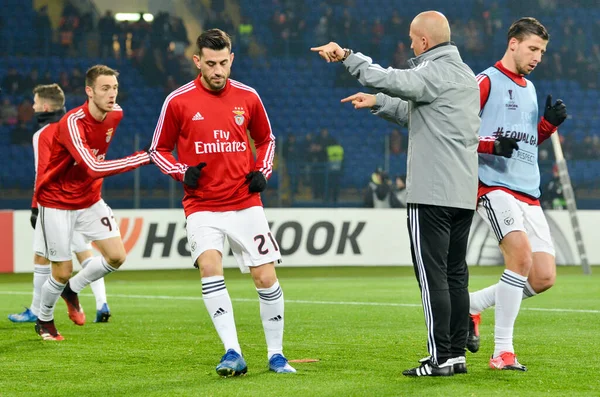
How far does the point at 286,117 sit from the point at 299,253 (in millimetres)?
6950

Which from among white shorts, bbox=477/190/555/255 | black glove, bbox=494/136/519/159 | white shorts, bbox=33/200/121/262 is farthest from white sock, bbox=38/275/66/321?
black glove, bbox=494/136/519/159

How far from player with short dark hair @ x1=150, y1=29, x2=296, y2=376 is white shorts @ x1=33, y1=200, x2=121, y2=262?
103 inches

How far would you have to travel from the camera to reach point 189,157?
6.27 metres

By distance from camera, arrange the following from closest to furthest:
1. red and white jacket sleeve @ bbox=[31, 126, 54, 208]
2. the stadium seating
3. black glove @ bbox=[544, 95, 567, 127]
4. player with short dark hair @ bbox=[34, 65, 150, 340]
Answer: black glove @ bbox=[544, 95, 567, 127] → player with short dark hair @ bbox=[34, 65, 150, 340] → red and white jacket sleeve @ bbox=[31, 126, 54, 208] → the stadium seating

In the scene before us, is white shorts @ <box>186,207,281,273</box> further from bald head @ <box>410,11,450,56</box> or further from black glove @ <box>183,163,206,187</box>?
bald head @ <box>410,11,450,56</box>

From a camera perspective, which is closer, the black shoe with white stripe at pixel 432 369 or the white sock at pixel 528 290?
the black shoe with white stripe at pixel 432 369

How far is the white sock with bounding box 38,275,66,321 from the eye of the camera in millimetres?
8406

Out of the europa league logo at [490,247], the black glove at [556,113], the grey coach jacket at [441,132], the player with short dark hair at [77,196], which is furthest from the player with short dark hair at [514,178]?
the europa league logo at [490,247]

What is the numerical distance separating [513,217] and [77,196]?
13.3ft

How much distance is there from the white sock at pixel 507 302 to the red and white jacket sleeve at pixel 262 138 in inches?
64.1

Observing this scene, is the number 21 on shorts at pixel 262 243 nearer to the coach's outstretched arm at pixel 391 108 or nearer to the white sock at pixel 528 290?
the coach's outstretched arm at pixel 391 108

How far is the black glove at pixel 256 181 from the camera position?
6199 millimetres

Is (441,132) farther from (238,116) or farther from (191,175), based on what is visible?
(191,175)

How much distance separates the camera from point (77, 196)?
8828 millimetres
